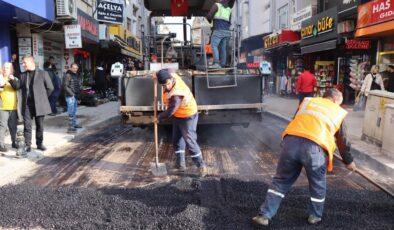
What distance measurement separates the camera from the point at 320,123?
12.1ft

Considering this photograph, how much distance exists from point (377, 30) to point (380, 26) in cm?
15

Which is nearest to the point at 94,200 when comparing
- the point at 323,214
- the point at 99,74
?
the point at 323,214

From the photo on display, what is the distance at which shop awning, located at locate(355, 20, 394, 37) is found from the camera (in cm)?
1169

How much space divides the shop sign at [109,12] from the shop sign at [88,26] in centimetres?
98

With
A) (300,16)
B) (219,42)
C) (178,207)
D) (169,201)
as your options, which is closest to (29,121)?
(169,201)

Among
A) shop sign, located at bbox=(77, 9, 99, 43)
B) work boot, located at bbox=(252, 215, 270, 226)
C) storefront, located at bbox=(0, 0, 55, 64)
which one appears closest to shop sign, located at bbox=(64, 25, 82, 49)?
storefront, located at bbox=(0, 0, 55, 64)

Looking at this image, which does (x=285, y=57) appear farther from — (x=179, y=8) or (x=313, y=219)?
(x=313, y=219)

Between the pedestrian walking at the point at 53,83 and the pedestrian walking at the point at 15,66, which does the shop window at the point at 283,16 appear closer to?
the pedestrian walking at the point at 53,83

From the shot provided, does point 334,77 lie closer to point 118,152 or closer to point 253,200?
point 118,152

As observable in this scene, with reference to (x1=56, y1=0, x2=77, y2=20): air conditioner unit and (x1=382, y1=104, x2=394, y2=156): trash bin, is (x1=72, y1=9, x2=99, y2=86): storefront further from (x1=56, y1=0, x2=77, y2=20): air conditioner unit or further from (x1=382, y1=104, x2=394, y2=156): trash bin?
(x1=382, y1=104, x2=394, y2=156): trash bin

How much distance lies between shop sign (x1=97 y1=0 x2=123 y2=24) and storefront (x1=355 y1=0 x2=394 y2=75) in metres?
10.5

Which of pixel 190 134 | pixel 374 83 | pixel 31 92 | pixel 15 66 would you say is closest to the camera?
pixel 190 134

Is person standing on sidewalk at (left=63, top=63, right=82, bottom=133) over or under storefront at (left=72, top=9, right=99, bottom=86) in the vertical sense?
under

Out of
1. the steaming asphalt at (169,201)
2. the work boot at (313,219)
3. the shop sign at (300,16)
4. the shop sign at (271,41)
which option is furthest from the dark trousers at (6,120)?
the shop sign at (271,41)
